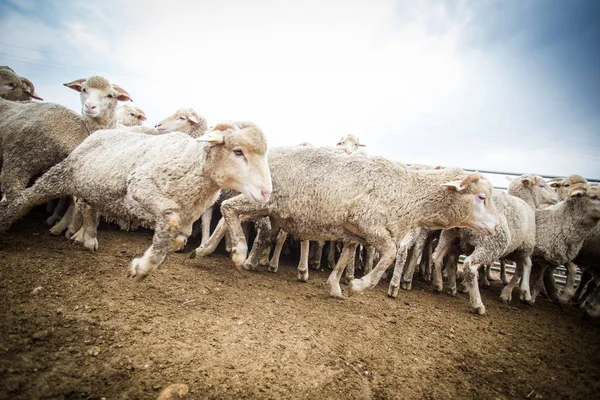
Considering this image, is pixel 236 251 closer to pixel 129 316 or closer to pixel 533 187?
pixel 129 316

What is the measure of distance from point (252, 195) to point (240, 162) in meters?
0.33

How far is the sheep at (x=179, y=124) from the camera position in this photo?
5.61 metres

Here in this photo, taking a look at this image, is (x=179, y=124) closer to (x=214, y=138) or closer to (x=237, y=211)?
(x=237, y=211)

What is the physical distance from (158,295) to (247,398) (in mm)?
1481

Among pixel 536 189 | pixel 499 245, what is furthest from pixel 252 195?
pixel 536 189

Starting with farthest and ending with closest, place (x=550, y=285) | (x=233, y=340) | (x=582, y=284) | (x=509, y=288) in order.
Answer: (x=582, y=284) → (x=550, y=285) → (x=509, y=288) → (x=233, y=340)

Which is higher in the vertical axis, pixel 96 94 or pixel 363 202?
pixel 96 94

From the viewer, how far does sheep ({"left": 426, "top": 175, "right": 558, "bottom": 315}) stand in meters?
4.47

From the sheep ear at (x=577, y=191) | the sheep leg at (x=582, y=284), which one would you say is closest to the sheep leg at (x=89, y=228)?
the sheep ear at (x=577, y=191)

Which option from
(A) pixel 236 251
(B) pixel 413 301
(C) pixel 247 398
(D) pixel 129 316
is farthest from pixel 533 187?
(D) pixel 129 316

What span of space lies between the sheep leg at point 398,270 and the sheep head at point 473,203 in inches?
44.3

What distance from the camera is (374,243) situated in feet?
11.5

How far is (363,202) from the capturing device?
3543 millimetres

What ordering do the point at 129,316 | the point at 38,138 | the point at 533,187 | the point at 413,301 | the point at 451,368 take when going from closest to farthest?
→ the point at 129,316
the point at 451,368
the point at 38,138
the point at 413,301
the point at 533,187
